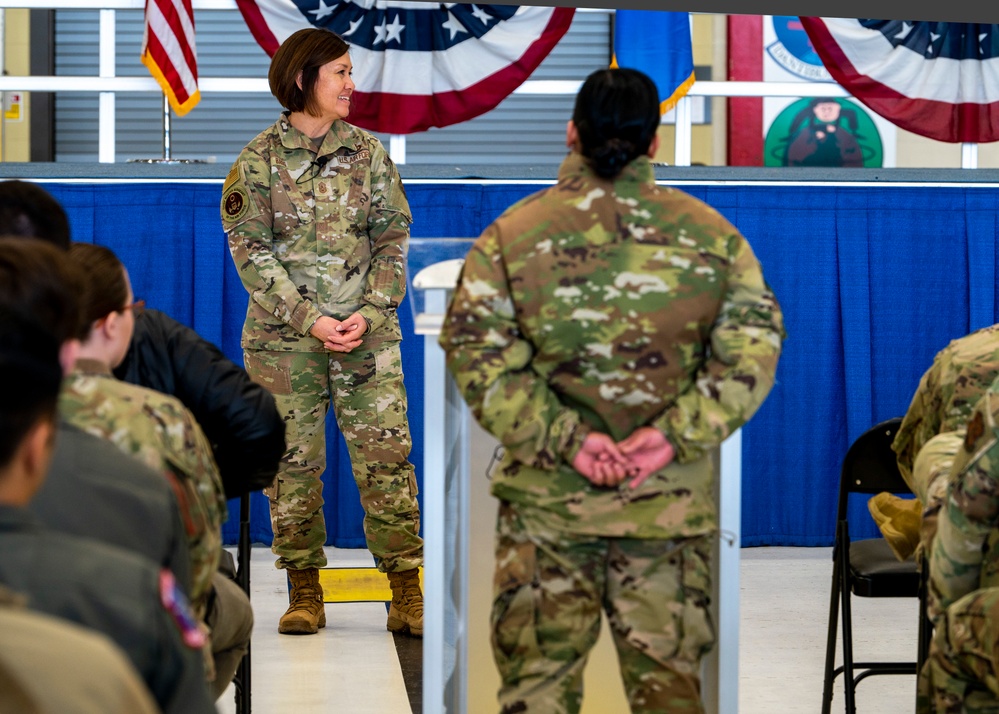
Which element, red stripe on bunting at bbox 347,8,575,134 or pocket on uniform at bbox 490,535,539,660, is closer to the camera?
pocket on uniform at bbox 490,535,539,660

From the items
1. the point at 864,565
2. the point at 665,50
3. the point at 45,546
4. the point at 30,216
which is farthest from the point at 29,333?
the point at 665,50

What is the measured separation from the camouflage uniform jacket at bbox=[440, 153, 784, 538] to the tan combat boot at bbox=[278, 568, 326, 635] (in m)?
1.84

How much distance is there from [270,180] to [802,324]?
2.38 m

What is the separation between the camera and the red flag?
16.5 ft

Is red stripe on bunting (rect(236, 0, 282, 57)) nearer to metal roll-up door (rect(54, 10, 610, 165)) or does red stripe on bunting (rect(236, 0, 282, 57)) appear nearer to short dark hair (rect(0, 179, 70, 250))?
short dark hair (rect(0, 179, 70, 250))

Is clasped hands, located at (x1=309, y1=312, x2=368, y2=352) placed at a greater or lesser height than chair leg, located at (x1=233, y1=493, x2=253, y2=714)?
greater

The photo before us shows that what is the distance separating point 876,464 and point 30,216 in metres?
2.04

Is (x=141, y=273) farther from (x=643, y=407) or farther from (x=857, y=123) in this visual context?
(x=857, y=123)

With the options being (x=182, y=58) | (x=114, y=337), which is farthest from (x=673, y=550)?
(x=182, y=58)

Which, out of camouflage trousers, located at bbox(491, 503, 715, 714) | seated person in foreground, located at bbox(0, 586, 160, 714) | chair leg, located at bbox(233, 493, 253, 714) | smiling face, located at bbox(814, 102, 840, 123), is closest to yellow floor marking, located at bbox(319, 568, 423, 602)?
chair leg, located at bbox(233, 493, 253, 714)

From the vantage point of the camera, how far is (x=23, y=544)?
124cm

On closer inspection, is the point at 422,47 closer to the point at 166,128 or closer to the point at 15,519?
the point at 166,128

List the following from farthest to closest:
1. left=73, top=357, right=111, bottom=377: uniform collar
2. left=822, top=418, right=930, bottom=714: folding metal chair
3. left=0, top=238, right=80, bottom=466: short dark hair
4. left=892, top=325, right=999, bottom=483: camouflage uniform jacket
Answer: left=822, top=418, right=930, bottom=714: folding metal chair → left=892, top=325, right=999, bottom=483: camouflage uniform jacket → left=73, top=357, right=111, bottom=377: uniform collar → left=0, top=238, right=80, bottom=466: short dark hair

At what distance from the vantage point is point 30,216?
2.12 meters
